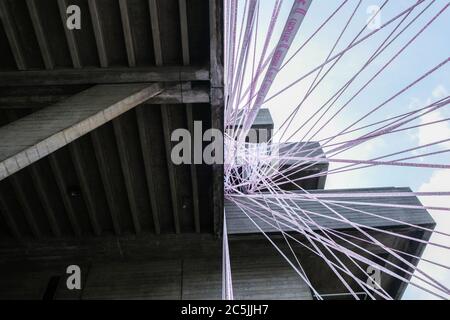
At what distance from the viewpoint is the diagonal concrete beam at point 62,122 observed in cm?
477

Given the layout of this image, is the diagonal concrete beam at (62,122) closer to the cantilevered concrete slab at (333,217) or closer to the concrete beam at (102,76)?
the concrete beam at (102,76)

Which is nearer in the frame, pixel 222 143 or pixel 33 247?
pixel 222 143

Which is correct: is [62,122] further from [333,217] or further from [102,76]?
[333,217]

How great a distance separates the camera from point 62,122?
17.9 ft

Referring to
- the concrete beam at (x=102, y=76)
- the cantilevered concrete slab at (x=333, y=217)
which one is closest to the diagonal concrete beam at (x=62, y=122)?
the concrete beam at (x=102, y=76)

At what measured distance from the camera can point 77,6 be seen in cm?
598

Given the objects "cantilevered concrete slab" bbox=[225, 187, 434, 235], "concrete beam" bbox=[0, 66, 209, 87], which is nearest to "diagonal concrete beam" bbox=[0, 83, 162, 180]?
"concrete beam" bbox=[0, 66, 209, 87]

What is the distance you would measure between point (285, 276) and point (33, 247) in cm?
578

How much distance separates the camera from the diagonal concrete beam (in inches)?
188

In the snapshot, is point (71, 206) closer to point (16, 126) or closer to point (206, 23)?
point (16, 126)

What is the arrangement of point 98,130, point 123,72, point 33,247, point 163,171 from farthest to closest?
point 33,247 < point 163,171 < point 98,130 < point 123,72

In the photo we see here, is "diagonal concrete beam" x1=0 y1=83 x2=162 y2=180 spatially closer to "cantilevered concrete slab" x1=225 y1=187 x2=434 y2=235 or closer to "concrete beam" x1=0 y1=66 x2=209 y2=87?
"concrete beam" x1=0 y1=66 x2=209 y2=87

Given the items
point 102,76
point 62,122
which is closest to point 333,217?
point 102,76
